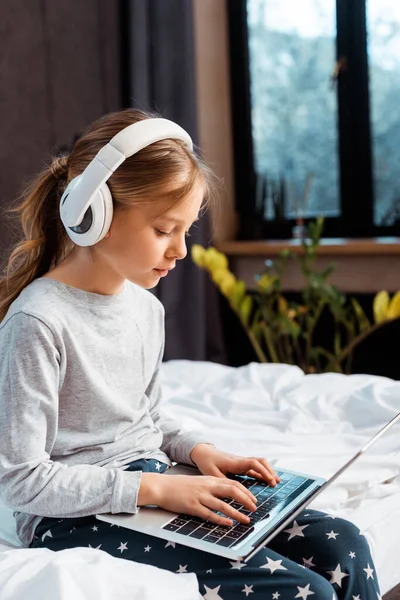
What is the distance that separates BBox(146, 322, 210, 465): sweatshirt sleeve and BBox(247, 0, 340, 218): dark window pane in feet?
6.96

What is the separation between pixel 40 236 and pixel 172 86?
2005 mm

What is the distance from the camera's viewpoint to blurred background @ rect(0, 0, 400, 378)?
2887 mm

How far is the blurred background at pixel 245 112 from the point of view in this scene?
2.89 m

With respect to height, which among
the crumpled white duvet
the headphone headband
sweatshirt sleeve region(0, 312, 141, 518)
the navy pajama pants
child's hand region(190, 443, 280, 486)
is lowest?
the navy pajama pants

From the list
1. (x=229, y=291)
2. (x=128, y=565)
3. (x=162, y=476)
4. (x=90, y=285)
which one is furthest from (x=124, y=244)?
(x=229, y=291)

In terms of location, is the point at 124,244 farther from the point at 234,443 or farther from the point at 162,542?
the point at 234,443

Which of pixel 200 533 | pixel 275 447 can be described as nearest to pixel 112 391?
pixel 200 533

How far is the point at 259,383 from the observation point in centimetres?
194

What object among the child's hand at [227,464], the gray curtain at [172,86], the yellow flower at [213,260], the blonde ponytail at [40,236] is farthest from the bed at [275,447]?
the gray curtain at [172,86]

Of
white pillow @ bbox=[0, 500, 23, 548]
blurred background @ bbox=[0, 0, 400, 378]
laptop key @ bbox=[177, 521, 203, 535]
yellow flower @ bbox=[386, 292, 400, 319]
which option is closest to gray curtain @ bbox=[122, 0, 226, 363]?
blurred background @ bbox=[0, 0, 400, 378]

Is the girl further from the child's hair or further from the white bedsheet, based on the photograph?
the white bedsheet

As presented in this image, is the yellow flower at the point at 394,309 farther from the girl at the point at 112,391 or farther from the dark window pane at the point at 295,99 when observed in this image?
the girl at the point at 112,391

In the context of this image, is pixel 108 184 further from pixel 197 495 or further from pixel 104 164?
pixel 197 495

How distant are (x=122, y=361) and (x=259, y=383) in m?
0.81
